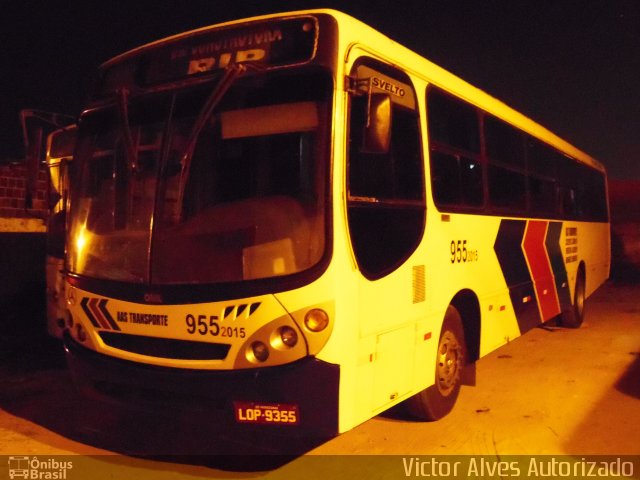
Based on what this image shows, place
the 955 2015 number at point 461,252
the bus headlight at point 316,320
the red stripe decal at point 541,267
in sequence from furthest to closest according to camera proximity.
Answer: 1. the red stripe decal at point 541,267
2. the 955 2015 number at point 461,252
3. the bus headlight at point 316,320

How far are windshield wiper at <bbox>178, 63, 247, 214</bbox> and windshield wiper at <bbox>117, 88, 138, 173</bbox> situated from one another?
44 cm

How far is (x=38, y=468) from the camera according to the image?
472 cm

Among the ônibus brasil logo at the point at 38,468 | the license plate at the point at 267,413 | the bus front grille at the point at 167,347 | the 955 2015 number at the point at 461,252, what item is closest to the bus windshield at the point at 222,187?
the bus front grille at the point at 167,347

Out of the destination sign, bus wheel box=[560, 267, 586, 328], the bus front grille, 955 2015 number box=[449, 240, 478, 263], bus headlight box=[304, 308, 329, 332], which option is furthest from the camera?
bus wheel box=[560, 267, 586, 328]

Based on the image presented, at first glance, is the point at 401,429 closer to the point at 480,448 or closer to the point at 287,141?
the point at 480,448

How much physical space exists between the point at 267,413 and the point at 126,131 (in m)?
2.21

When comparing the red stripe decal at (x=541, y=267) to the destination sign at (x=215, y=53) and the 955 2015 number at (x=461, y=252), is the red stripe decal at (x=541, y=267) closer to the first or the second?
the 955 2015 number at (x=461, y=252)

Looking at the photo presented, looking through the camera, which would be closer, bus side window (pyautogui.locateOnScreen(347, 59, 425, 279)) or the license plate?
the license plate

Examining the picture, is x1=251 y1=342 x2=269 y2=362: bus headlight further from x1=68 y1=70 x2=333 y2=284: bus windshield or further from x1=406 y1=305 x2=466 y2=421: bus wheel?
x1=406 y1=305 x2=466 y2=421: bus wheel

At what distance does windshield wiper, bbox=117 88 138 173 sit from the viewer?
4.47 m

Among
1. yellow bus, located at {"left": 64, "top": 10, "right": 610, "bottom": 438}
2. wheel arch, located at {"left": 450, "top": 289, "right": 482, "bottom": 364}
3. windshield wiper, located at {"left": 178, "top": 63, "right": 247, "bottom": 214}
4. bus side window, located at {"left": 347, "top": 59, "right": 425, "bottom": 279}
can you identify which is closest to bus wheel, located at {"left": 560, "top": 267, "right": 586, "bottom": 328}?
wheel arch, located at {"left": 450, "top": 289, "right": 482, "bottom": 364}

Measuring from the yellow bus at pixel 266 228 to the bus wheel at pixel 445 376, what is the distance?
4 centimetres

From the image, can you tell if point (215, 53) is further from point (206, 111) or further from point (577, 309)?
point (577, 309)

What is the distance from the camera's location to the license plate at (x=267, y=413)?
3922 millimetres
